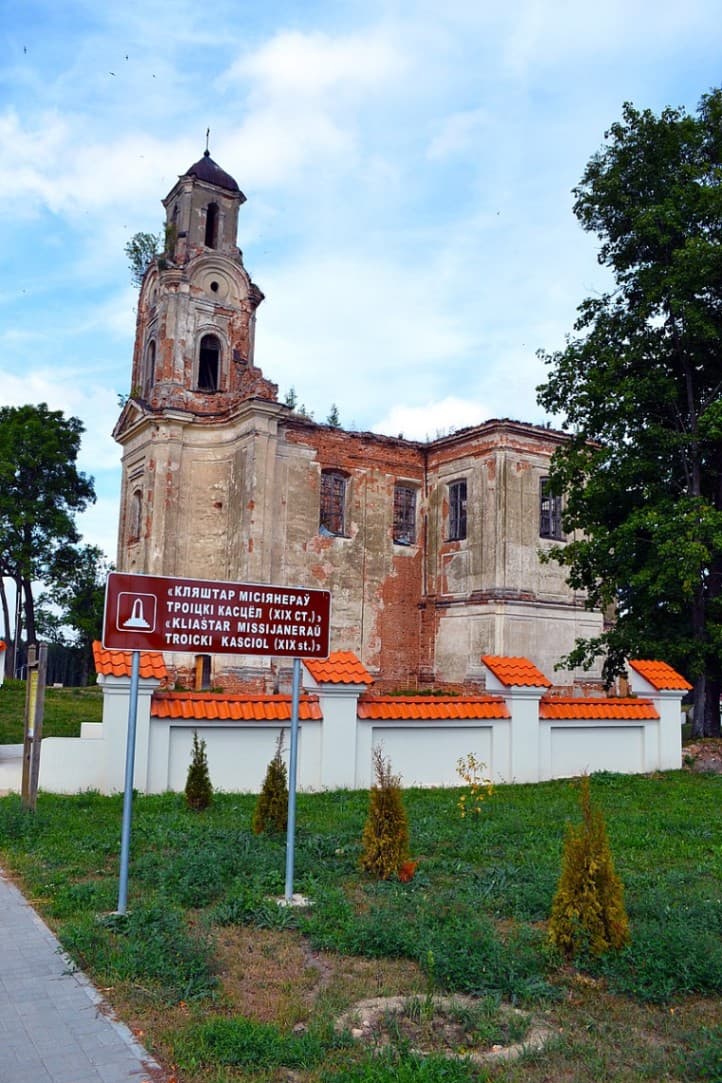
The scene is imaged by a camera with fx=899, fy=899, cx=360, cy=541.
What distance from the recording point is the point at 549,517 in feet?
93.4

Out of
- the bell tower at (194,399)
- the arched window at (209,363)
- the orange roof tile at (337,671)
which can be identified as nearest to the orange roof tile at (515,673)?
the orange roof tile at (337,671)

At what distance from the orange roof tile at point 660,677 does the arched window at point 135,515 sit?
1747cm

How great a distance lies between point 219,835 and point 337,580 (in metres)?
19.8

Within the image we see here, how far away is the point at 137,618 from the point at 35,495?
3233 cm

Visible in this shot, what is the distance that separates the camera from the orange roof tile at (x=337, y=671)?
11883 millimetres

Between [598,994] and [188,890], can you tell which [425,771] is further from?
[598,994]

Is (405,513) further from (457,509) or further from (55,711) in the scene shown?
(55,711)

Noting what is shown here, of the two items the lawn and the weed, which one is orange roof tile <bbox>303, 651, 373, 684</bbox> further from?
the weed

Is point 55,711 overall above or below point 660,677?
below

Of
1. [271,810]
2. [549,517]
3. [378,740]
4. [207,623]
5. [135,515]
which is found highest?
[549,517]

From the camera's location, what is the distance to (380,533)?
29.3 metres

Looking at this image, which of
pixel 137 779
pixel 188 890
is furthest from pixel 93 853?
pixel 137 779

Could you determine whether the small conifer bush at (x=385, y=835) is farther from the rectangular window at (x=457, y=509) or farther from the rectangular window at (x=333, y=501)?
the rectangular window at (x=457, y=509)

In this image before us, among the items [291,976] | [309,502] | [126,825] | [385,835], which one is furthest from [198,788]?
[309,502]
